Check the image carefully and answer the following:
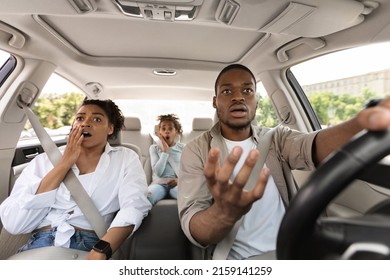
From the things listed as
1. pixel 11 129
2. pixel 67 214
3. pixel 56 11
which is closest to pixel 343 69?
pixel 56 11

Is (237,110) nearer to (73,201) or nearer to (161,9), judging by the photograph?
(161,9)

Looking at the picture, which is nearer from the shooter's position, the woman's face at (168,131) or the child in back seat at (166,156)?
the child in back seat at (166,156)

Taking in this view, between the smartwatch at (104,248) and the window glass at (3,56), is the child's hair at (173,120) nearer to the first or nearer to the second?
the window glass at (3,56)

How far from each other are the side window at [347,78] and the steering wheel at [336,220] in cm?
36

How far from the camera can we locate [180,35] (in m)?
1.20

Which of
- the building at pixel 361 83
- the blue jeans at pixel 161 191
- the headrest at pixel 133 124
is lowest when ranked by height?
the blue jeans at pixel 161 191

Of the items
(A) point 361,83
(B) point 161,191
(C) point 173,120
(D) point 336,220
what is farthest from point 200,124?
(D) point 336,220

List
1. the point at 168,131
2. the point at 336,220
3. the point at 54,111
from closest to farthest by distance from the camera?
the point at 336,220 < the point at 54,111 < the point at 168,131

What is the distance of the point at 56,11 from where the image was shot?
→ 887 mm

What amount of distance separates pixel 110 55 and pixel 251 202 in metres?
1.18

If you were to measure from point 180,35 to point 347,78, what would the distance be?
2.28 ft

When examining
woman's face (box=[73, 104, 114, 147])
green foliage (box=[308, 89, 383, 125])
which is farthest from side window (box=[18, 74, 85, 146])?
green foliage (box=[308, 89, 383, 125])

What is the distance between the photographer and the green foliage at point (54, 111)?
134 cm

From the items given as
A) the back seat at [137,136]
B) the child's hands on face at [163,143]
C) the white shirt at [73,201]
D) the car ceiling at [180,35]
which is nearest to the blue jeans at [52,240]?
the white shirt at [73,201]
